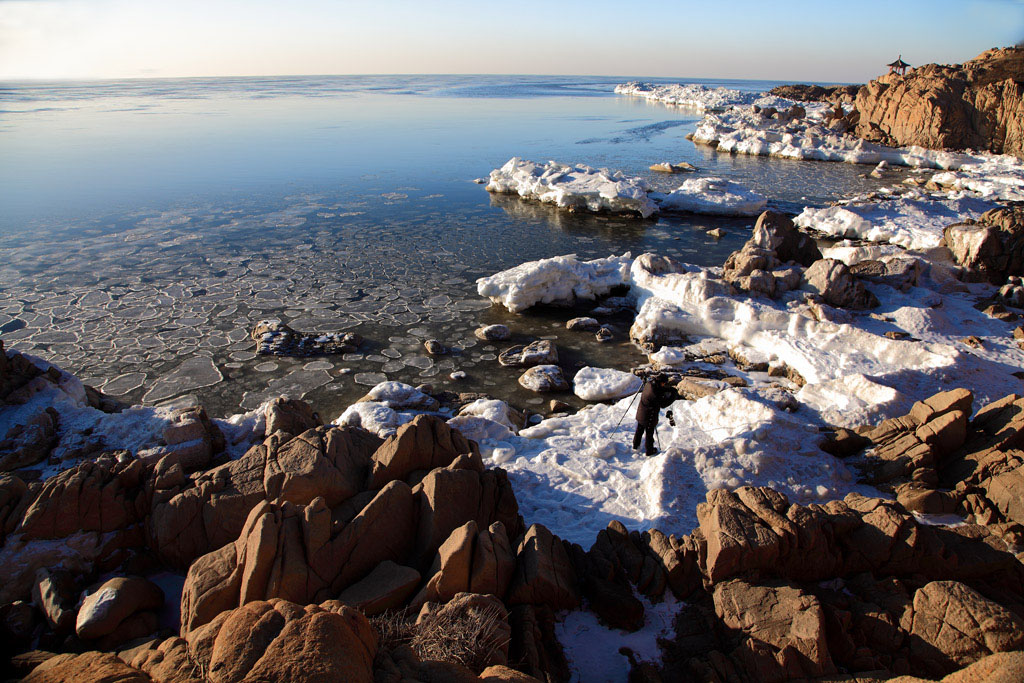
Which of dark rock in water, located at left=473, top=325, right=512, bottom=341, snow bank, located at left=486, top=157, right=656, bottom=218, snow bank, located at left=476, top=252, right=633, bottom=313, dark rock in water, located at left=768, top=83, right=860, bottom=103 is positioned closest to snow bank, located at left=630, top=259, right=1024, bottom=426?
snow bank, located at left=476, top=252, right=633, bottom=313

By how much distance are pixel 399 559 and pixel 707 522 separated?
2.43 m

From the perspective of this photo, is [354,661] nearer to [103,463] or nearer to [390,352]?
[103,463]

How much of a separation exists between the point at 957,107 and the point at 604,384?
3063 cm

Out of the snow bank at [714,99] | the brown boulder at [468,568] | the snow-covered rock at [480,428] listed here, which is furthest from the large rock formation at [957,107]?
the brown boulder at [468,568]

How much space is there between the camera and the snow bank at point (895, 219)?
15688 millimetres

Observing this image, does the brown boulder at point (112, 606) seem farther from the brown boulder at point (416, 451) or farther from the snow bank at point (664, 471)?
the snow bank at point (664, 471)

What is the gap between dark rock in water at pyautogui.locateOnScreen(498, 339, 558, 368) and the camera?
33.2 ft

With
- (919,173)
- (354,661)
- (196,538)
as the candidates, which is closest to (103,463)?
(196,538)

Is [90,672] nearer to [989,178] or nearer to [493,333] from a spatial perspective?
[493,333]

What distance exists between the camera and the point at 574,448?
7.00m

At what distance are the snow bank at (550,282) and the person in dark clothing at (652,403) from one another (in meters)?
5.82

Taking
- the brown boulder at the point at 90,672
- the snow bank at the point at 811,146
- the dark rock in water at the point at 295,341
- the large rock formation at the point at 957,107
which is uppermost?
the large rock formation at the point at 957,107

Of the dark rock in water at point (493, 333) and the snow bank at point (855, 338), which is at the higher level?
the snow bank at point (855, 338)

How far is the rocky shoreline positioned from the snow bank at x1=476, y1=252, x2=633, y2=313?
393 cm
